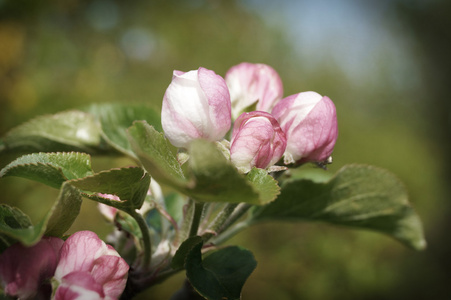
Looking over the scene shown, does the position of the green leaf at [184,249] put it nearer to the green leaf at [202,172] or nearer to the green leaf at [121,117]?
the green leaf at [202,172]

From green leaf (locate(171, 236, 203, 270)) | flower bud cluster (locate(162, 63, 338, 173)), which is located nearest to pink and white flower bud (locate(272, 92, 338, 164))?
flower bud cluster (locate(162, 63, 338, 173))

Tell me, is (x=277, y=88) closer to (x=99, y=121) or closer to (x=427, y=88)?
(x=99, y=121)

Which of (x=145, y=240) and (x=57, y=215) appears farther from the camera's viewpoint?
(x=145, y=240)

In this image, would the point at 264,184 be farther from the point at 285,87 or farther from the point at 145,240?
the point at 285,87

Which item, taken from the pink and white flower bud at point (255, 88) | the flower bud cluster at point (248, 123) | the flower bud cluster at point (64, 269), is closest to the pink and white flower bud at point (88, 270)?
the flower bud cluster at point (64, 269)

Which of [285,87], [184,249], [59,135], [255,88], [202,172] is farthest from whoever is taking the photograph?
[285,87]

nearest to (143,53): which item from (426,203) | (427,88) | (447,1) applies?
(426,203)

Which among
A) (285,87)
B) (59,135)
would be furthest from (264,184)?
(285,87)
